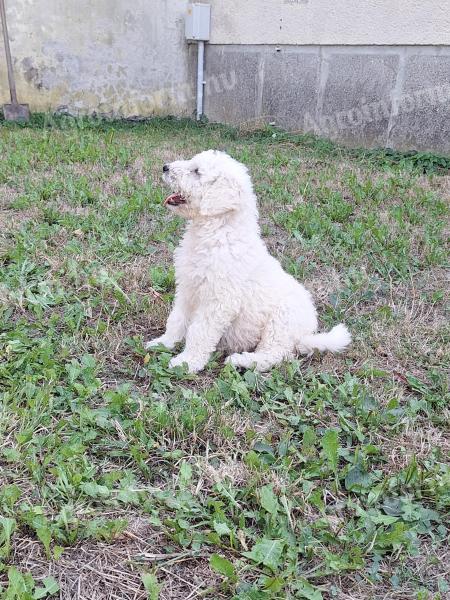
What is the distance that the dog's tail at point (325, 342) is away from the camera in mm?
3037

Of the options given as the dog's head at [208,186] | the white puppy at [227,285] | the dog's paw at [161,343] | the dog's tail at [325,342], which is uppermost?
the dog's head at [208,186]

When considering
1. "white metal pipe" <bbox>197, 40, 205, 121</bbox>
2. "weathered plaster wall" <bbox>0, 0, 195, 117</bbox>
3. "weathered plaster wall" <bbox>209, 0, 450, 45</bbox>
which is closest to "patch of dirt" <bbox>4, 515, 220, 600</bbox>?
"weathered plaster wall" <bbox>209, 0, 450, 45</bbox>

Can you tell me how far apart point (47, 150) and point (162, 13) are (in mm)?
4521

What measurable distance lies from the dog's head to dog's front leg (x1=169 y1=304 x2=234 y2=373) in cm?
53

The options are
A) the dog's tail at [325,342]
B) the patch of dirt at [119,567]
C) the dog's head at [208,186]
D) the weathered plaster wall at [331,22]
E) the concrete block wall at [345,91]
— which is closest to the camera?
the patch of dirt at [119,567]

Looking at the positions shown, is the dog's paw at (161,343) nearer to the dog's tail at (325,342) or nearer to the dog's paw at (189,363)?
the dog's paw at (189,363)

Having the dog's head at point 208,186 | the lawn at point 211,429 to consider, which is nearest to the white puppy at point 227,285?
the dog's head at point 208,186

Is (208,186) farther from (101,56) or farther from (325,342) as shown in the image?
(101,56)

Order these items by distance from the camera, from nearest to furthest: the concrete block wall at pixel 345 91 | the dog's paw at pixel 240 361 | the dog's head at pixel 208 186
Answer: the dog's head at pixel 208 186 → the dog's paw at pixel 240 361 → the concrete block wall at pixel 345 91

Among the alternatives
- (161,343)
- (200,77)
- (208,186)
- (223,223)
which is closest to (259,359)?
(161,343)

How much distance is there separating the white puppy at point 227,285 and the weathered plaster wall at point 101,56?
7238mm

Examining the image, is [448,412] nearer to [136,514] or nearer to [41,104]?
[136,514]

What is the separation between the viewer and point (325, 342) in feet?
9.95

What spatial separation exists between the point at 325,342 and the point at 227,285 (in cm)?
67
